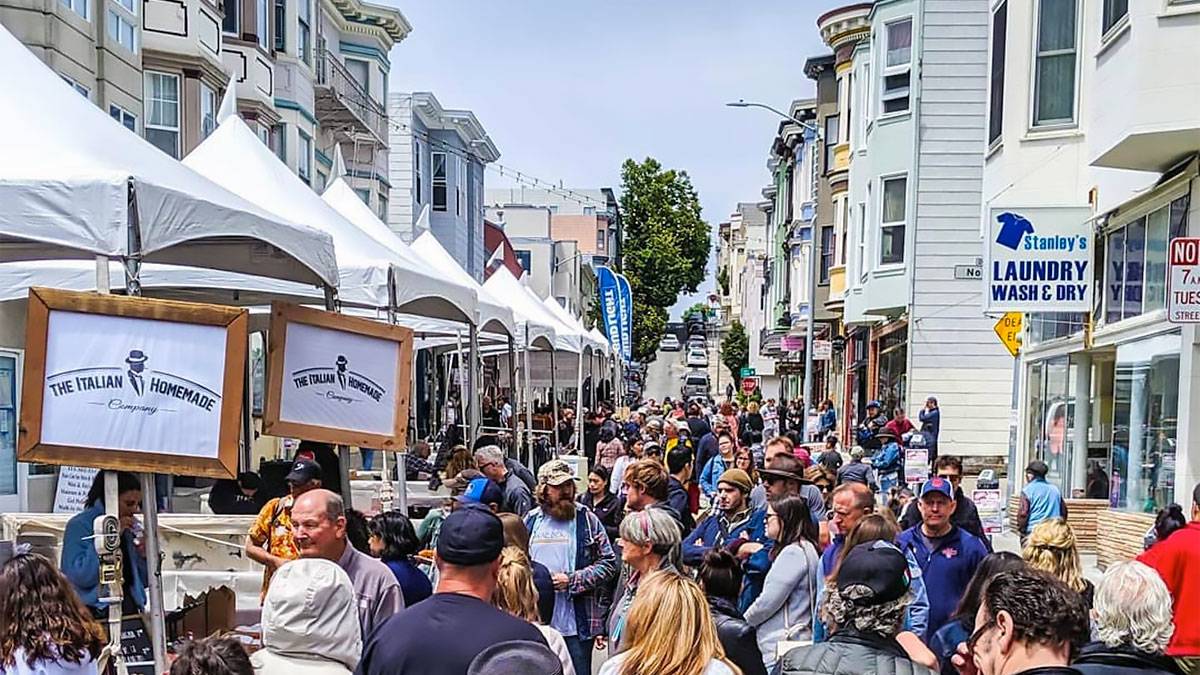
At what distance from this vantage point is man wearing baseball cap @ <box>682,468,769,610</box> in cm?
746

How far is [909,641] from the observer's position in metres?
4.54

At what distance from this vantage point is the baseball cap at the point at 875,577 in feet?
14.1

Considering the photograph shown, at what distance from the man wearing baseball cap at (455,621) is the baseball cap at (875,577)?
1074mm

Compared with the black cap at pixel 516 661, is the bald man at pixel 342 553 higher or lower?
lower

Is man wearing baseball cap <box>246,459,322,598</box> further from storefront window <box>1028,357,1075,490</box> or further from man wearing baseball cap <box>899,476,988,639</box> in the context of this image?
storefront window <box>1028,357,1075,490</box>

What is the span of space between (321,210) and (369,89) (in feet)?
105

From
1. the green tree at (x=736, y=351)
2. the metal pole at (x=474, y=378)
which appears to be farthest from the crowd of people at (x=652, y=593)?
the green tree at (x=736, y=351)

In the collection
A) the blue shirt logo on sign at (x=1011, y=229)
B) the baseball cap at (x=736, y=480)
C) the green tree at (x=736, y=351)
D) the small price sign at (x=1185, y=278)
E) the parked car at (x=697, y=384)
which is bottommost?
the parked car at (x=697, y=384)

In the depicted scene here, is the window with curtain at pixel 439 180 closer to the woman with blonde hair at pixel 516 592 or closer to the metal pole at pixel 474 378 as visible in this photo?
the metal pole at pixel 474 378

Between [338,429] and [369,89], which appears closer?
[338,429]

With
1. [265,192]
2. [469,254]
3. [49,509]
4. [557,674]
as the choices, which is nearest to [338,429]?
[265,192]

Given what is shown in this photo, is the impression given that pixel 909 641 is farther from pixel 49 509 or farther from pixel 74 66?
pixel 74 66

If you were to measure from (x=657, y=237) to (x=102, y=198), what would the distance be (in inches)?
2430

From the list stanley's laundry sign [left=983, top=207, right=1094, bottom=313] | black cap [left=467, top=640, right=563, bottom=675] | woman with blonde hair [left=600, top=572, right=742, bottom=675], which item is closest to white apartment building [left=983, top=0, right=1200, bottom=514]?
stanley's laundry sign [left=983, top=207, right=1094, bottom=313]
